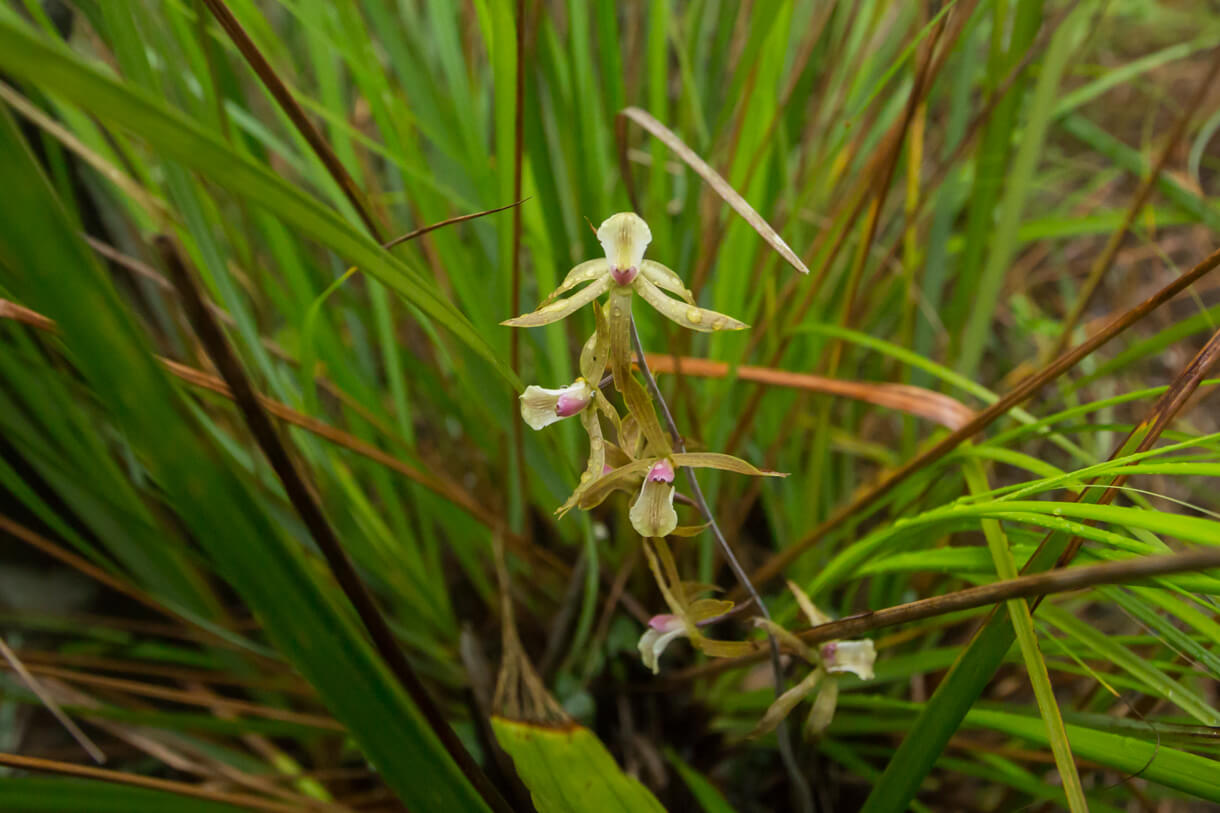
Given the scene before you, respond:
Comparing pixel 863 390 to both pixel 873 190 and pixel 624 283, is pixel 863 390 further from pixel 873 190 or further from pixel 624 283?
pixel 624 283

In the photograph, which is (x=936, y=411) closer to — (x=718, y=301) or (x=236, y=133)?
(x=718, y=301)

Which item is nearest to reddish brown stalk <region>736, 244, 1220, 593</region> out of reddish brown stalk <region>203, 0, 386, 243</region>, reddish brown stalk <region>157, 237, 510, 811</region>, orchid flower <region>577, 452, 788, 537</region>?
orchid flower <region>577, 452, 788, 537</region>

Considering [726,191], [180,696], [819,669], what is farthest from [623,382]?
[180,696]

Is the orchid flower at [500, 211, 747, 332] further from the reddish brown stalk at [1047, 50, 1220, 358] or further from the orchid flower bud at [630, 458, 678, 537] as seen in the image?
the reddish brown stalk at [1047, 50, 1220, 358]

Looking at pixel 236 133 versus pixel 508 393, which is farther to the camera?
pixel 508 393

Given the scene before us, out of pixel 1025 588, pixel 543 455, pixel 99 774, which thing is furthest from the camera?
pixel 543 455

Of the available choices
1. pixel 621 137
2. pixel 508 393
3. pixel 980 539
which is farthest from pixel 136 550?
pixel 980 539
